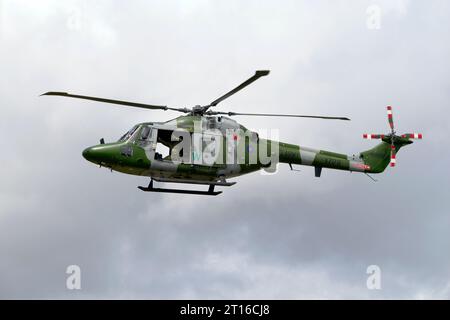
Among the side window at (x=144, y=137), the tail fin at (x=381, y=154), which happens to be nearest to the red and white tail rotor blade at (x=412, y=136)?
the tail fin at (x=381, y=154)

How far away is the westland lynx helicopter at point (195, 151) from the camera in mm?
34719

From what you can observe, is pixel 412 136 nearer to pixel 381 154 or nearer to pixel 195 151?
pixel 381 154

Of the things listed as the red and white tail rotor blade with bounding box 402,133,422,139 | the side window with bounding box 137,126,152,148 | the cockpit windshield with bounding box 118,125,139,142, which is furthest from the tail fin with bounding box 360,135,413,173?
the cockpit windshield with bounding box 118,125,139,142

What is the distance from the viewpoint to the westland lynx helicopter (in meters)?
34.7

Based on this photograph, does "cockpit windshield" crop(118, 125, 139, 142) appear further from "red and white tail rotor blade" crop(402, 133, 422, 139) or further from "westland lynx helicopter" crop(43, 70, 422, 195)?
"red and white tail rotor blade" crop(402, 133, 422, 139)

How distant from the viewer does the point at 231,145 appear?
3659 centimetres

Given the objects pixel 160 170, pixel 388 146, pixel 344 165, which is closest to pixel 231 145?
pixel 160 170

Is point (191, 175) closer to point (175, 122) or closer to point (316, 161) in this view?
point (175, 122)

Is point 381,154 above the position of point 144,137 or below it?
below

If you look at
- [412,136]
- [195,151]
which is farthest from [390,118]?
[195,151]

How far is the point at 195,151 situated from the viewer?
1404 inches

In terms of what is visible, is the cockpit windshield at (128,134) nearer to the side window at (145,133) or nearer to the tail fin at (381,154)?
the side window at (145,133)
